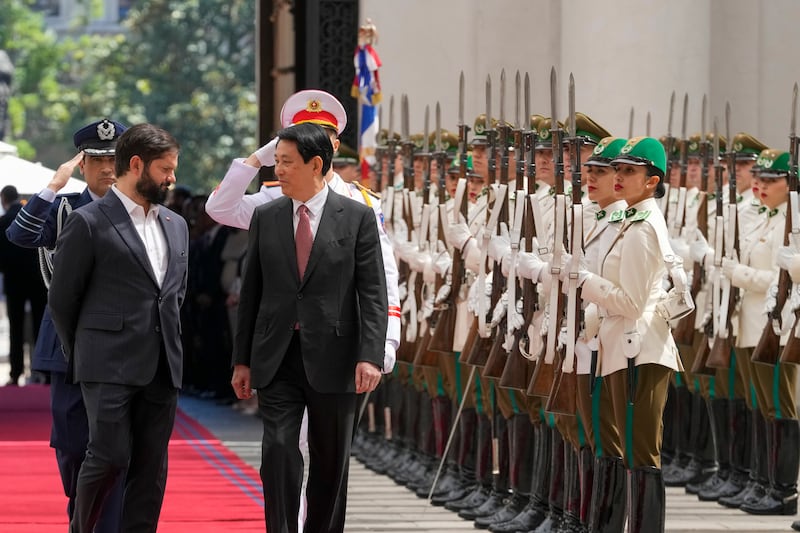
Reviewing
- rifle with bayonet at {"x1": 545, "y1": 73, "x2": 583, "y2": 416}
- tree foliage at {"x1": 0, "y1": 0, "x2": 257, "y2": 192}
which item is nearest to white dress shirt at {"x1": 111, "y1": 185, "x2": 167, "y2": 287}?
rifle with bayonet at {"x1": 545, "y1": 73, "x2": 583, "y2": 416}

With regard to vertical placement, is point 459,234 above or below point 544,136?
below

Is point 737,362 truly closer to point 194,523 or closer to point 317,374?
point 194,523

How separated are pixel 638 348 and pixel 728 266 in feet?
8.46

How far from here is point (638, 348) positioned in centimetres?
794

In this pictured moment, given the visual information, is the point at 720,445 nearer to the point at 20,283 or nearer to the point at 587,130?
the point at 587,130

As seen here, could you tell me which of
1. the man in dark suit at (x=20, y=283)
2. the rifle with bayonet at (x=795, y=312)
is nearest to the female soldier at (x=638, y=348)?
the rifle with bayonet at (x=795, y=312)

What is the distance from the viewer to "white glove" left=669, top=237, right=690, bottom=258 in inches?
435

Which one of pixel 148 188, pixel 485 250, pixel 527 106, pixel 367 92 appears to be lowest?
pixel 485 250

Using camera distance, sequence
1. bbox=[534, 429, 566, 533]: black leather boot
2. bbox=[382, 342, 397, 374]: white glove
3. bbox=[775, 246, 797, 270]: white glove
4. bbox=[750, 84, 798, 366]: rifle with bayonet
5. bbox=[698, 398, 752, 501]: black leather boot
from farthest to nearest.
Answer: bbox=[698, 398, 752, 501]: black leather boot, bbox=[750, 84, 798, 366]: rifle with bayonet, bbox=[775, 246, 797, 270]: white glove, bbox=[534, 429, 566, 533]: black leather boot, bbox=[382, 342, 397, 374]: white glove

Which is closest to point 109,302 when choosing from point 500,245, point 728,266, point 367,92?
point 500,245

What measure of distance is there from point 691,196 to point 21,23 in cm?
4742

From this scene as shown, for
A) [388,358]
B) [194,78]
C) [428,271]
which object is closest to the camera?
[388,358]

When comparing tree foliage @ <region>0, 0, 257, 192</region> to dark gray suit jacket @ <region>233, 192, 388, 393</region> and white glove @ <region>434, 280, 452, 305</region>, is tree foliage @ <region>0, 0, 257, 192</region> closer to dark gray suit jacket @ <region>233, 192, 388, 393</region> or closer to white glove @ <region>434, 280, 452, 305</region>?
white glove @ <region>434, 280, 452, 305</region>

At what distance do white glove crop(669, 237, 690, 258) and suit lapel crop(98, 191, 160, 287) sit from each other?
443 centimetres
